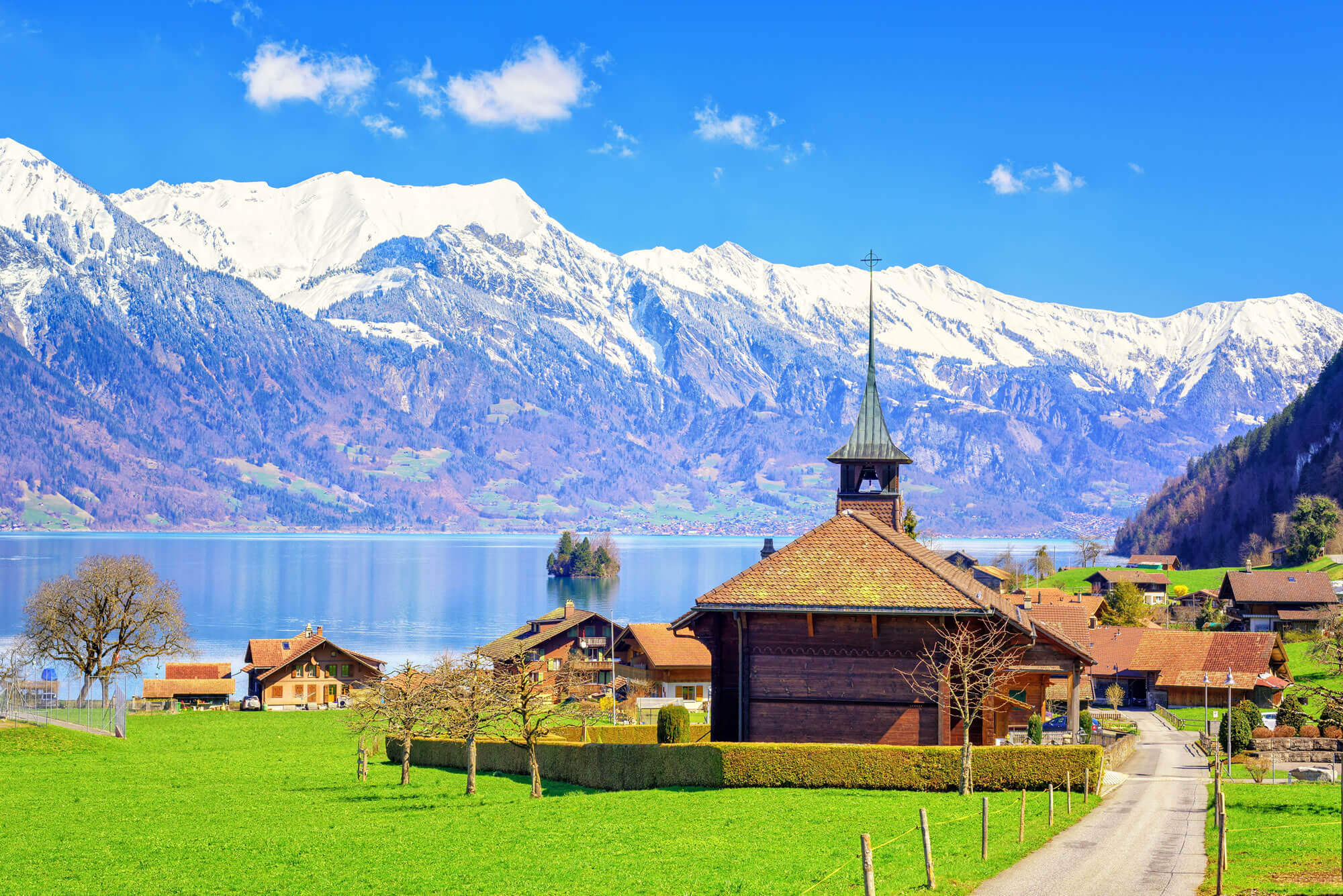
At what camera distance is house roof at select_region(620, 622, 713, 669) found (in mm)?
85562

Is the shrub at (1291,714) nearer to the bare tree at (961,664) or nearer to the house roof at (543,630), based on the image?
the bare tree at (961,664)

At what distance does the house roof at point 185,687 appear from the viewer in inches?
3841

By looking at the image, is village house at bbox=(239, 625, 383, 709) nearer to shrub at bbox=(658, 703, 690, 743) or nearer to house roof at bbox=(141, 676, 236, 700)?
house roof at bbox=(141, 676, 236, 700)

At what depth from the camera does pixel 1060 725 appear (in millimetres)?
55406

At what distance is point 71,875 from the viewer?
28188 millimetres

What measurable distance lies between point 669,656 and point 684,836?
59581 millimetres

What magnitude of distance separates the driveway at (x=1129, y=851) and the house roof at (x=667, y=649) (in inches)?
1955

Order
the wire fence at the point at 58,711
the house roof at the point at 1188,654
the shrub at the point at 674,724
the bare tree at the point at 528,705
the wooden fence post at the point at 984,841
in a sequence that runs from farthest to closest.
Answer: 1. the house roof at the point at 1188,654
2. the wire fence at the point at 58,711
3. the bare tree at the point at 528,705
4. the shrub at the point at 674,724
5. the wooden fence post at the point at 984,841

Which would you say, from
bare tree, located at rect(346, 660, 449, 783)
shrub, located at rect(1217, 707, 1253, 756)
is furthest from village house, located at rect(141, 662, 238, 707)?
shrub, located at rect(1217, 707, 1253, 756)

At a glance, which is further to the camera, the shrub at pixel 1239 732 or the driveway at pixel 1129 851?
the shrub at pixel 1239 732

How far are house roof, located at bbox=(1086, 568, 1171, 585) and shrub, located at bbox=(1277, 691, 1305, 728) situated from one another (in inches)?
3305

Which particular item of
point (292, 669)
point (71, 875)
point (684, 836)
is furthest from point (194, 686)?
point (684, 836)

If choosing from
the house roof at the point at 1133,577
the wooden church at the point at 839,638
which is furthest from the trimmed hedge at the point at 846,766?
the house roof at the point at 1133,577

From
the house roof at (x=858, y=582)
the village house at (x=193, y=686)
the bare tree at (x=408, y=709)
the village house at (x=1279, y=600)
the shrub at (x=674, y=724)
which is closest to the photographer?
the house roof at (x=858, y=582)
